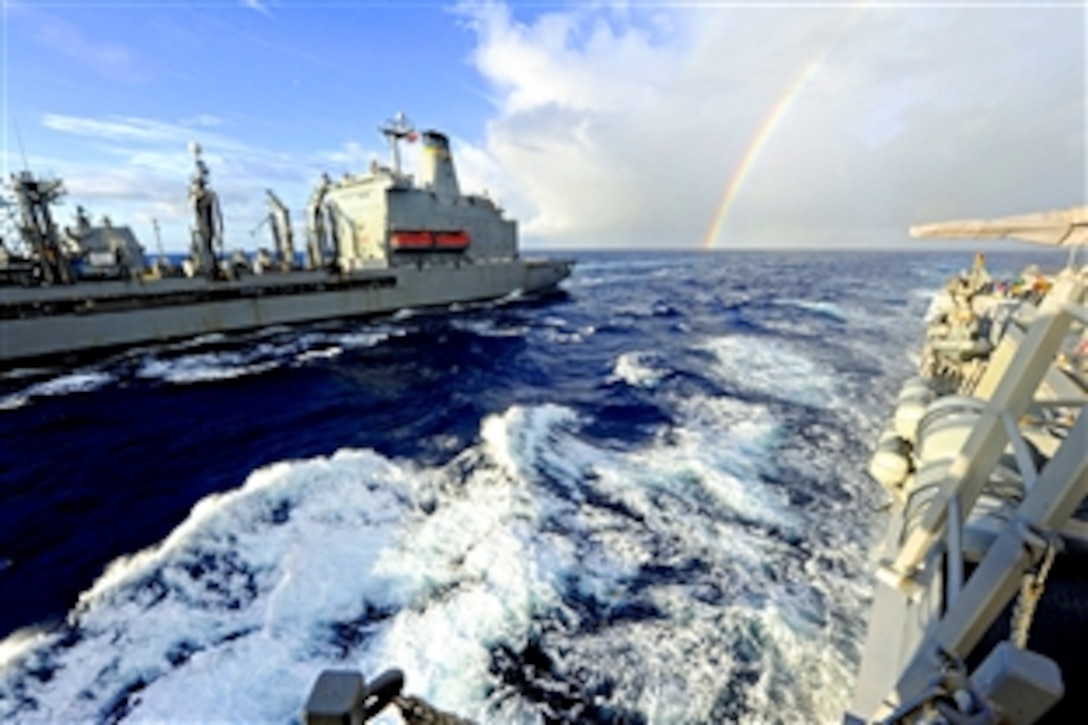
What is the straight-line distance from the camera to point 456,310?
37.2 m

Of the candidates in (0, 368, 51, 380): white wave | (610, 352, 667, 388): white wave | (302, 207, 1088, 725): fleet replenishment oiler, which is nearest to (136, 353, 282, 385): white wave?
(0, 368, 51, 380): white wave

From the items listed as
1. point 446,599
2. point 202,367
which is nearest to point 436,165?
point 202,367

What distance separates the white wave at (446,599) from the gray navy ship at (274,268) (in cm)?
2091

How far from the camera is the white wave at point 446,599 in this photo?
5438 millimetres

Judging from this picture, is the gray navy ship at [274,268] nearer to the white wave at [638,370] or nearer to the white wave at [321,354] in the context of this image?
the white wave at [321,354]

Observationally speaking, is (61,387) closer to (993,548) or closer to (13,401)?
(13,401)

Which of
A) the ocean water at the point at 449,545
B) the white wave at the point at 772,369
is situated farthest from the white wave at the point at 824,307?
the ocean water at the point at 449,545

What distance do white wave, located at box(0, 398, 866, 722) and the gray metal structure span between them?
187 centimetres

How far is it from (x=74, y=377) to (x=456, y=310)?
73.2 feet

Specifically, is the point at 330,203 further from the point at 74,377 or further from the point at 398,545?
the point at 398,545

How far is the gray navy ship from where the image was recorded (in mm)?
22906

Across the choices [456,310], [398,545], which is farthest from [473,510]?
[456,310]

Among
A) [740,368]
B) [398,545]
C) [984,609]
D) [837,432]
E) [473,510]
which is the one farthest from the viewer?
Answer: [740,368]

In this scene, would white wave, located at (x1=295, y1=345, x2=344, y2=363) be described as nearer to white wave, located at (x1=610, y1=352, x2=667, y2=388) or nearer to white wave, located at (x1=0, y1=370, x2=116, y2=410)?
white wave, located at (x1=0, y1=370, x2=116, y2=410)
